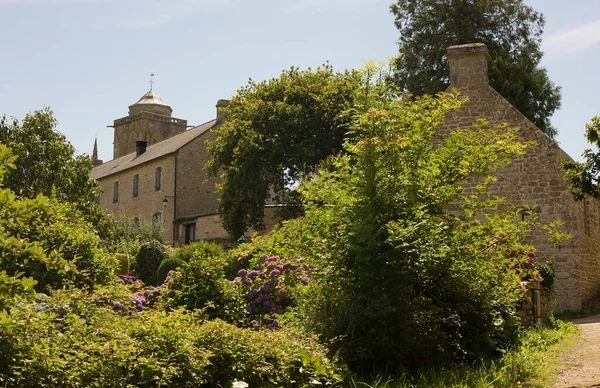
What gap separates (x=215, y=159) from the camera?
1484 inches

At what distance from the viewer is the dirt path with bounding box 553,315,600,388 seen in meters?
A: 9.67

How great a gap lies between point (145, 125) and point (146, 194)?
33.0 meters

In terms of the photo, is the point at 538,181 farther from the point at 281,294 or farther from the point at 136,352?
the point at 136,352

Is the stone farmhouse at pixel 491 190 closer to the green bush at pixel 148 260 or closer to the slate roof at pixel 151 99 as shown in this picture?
the slate roof at pixel 151 99

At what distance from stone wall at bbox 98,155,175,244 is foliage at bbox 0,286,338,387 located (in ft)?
115

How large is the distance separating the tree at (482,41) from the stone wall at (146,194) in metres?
15.2

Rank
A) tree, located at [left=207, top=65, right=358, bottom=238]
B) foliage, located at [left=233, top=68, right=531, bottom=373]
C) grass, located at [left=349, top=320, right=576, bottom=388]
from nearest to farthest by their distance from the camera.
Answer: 1. grass, located at [left=349, top=320, right=576, bottom=388]
2. foliage, located at [left=233, top=68, right=531, bottom=373]
3. tree, located at [left=207, top=65, right=358, bottom=238]

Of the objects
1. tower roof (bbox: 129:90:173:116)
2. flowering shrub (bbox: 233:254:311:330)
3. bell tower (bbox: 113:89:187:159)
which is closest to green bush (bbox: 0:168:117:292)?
flowering shrub (bbox: 233:254:311:330)

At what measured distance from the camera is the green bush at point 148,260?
28.0 metres

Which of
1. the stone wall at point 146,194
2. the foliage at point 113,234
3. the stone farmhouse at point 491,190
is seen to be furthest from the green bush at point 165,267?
the stone wall at point 146,194

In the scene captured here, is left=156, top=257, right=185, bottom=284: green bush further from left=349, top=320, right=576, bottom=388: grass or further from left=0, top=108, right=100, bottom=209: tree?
left=349, top=320, right=576, bottom=388: grass

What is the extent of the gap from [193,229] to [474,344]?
3366 centimetres

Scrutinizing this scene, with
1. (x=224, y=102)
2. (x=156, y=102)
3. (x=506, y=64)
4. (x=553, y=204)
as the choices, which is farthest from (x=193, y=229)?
(x=156, y=102)

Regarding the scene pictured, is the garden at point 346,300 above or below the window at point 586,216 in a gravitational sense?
below
